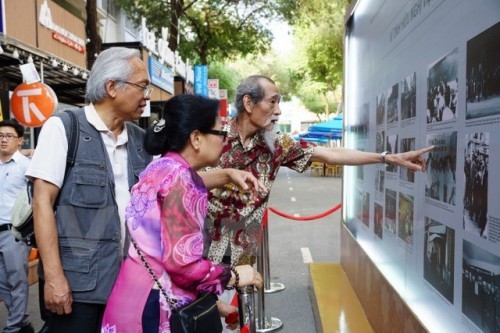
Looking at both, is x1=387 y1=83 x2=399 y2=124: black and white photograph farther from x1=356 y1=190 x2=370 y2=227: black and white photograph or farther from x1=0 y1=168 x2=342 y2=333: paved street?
x1=0 y1=168 x2=342 y2=333: paved street

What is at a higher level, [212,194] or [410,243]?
[212,194]

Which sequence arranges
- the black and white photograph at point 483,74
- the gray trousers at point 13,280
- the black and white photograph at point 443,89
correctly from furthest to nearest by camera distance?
the gray trousers at point 13,280, the black and white photograph at point 443,89, the black and white photograph at point 483,74

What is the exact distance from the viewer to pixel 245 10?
20.4 meters

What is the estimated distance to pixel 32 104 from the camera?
5953 mm

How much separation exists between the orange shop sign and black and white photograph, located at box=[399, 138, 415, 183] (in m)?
4.84

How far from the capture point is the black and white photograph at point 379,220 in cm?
307

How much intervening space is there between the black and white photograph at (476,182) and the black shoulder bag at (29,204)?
158cm

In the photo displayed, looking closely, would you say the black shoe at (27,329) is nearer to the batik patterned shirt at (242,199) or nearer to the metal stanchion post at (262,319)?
the metal stanchion post at (262,319)

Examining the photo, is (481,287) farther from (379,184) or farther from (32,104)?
(32,104)

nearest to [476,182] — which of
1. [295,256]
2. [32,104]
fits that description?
[295,256]

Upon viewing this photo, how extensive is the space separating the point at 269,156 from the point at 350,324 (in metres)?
1.38

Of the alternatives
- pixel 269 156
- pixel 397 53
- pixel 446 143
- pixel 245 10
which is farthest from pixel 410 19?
pixel 245 10

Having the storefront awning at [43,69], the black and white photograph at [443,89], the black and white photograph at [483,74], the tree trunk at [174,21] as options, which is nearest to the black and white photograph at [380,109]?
the black and white photograph at [443,89]

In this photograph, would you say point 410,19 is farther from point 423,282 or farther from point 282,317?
point 282,317
